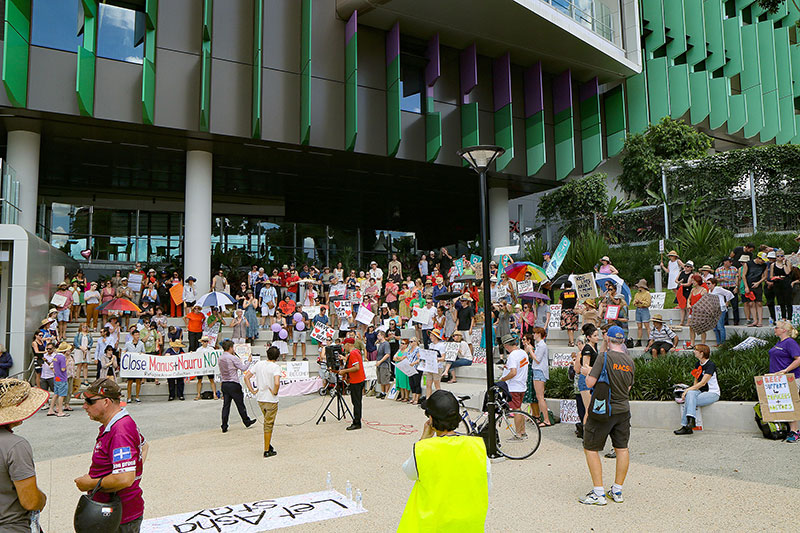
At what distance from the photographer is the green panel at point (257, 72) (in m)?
22.1

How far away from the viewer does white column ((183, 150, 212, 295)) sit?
22812 millimetres

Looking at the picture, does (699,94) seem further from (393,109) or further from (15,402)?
(15,402)

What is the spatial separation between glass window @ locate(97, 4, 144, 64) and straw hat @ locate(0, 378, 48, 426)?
65.9 feet

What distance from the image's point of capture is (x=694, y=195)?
2356 centimetres

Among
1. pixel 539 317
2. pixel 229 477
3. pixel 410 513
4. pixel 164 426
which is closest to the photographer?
pixel 410 513

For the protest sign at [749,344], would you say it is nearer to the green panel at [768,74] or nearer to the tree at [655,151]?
the tree at [655,151]

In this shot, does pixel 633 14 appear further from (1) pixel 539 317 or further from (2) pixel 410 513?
(2) pixel 410 513

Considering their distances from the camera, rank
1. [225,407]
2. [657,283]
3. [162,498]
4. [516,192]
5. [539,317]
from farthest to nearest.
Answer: [516,192] → [657,283] → [539,317] → [225,407] → [162,498]

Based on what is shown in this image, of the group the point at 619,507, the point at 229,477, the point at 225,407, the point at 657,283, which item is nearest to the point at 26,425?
the point at 225,407

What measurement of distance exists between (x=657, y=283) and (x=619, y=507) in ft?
48.2

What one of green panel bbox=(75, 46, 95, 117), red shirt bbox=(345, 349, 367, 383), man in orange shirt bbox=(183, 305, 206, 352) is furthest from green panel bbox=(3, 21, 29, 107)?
red shirt bbox=(345, 349, 367, 383)

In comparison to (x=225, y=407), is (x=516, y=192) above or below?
above

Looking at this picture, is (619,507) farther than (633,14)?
No

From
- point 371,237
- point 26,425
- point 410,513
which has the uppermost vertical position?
point 371,237
